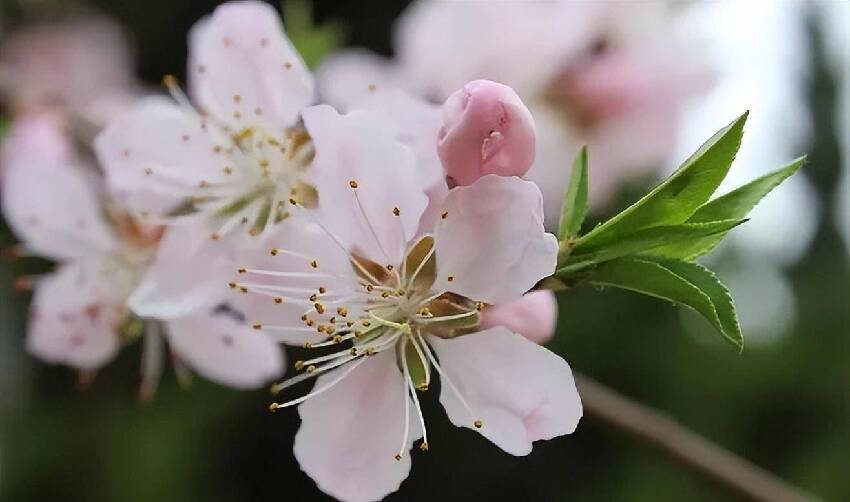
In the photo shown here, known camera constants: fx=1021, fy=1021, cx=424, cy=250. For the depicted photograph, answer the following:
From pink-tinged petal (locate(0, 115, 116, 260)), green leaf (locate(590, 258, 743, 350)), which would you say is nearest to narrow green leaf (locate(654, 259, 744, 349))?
green leaf (locate(590, 258, 743, 350))

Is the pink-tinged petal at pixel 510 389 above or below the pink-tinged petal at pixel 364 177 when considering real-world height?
below

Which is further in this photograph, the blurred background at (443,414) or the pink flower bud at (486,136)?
the blurred background at (443,414)

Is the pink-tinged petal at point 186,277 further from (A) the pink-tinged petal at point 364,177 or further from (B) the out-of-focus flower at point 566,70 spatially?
(B) the out-of-focus flower at point 566,70

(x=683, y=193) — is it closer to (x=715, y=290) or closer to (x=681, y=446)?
(x=715, y=290)

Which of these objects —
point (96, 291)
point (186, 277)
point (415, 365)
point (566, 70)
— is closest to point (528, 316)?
point (415, 365)

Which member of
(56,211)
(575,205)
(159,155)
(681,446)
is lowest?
(681,446)

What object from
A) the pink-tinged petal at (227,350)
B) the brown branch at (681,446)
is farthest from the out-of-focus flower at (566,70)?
the pink-tinged petal at (227,350)

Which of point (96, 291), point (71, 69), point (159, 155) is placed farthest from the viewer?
point (71, 69)
